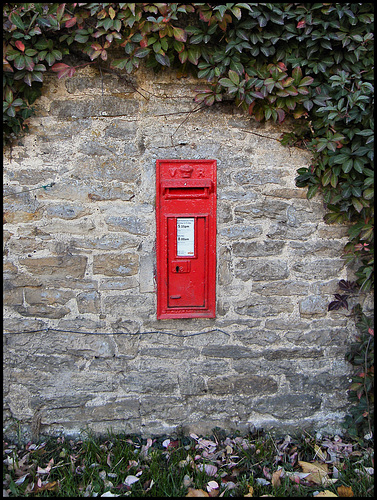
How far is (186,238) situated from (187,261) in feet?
0.51

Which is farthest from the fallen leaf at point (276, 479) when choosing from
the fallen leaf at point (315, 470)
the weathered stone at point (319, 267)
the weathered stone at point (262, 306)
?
the weathered stone at point (319, 267)

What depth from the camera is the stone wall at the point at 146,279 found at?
2.60 m

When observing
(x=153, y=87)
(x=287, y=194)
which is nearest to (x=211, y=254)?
(x=287, y=194)

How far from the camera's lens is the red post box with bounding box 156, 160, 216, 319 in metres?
2.61

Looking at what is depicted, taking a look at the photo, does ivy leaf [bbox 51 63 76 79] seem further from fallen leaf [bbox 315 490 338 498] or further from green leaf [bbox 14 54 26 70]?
fallen leaf [bbox 315 490 338 498]

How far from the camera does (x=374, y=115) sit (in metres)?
2.48

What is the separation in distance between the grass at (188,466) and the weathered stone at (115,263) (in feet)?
3.65

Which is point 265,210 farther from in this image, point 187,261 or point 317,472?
point 317,472

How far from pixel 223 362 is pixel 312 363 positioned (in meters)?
0.63

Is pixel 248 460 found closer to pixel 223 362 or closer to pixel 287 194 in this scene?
pixel 223 362

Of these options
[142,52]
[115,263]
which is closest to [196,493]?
[115,263]

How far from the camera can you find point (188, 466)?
2406 mm

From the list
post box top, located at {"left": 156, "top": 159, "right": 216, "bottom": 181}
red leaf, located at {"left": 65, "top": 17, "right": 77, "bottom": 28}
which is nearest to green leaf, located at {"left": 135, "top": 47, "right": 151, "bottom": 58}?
red leaf, located at {"left": 65, "top": 17, "right": 77, "bottom": 28}

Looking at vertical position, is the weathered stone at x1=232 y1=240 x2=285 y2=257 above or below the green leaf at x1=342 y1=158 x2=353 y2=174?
below
